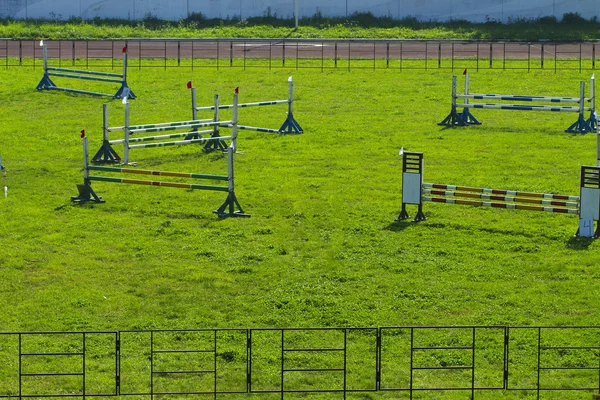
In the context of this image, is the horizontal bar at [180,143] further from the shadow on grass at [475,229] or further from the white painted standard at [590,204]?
the white painted standard at [590,204]

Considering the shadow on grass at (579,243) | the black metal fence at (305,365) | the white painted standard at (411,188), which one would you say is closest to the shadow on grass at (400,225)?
the white painted standard at (411,188)

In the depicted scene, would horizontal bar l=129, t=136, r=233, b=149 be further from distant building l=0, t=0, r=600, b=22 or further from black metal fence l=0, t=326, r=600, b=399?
distant building l=0, t=0, r=600, b=22

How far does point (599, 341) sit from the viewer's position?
15.4 metres

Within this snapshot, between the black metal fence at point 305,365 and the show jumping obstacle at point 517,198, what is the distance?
4.95 m

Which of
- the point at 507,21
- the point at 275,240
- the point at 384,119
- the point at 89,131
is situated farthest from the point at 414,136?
the point at 507,21

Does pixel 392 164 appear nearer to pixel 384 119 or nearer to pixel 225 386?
pixel 384 119

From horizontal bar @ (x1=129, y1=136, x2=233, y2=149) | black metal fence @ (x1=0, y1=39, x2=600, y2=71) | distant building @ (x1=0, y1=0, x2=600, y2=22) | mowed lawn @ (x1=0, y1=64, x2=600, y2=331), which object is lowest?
mowed lawn @ (x1=0, y1=64, x2=600, y2=331)

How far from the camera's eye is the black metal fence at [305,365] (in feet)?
45.0

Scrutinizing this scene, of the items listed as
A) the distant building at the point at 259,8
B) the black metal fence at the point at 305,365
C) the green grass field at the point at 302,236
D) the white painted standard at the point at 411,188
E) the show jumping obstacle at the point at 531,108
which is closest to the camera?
the black metal fence at the point at 305,365

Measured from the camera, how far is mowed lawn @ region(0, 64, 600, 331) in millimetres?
16984

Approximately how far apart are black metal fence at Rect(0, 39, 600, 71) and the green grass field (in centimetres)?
1165

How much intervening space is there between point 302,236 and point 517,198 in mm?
4109

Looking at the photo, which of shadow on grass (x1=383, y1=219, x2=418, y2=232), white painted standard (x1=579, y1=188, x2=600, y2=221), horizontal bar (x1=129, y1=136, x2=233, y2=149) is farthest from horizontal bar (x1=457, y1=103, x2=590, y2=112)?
white painted standard (x1=579, y1=188, x2=600, y2=221)

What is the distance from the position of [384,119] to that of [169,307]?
18.2 meters
